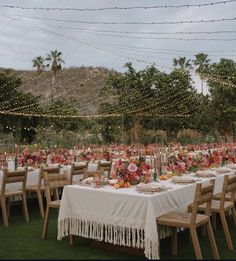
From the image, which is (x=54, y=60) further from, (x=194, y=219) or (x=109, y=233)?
(x=194, y=219)

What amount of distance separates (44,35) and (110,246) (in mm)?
8733

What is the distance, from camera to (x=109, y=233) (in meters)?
4.89

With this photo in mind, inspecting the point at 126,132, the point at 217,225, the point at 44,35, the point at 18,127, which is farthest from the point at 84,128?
the point at 217,225

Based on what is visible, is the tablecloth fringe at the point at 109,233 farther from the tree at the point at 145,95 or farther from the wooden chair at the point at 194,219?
the tree at the point at 145,95

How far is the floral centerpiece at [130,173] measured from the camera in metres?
5.19

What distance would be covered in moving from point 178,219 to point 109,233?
0.81m

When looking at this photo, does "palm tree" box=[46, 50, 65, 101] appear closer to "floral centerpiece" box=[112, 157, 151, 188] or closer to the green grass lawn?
the green grass lawn

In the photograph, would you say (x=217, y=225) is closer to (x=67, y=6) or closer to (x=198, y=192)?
(x=198, y=192)

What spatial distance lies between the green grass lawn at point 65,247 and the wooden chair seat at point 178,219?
1.48 ft

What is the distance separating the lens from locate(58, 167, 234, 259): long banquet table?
456 cm

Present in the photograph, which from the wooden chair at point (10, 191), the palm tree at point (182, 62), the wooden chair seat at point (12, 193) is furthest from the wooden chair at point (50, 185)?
the palm tree at point (182, 62)

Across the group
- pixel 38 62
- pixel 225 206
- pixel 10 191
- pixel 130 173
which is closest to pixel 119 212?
pixel 130 173

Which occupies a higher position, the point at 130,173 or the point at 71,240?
the point at 130,173

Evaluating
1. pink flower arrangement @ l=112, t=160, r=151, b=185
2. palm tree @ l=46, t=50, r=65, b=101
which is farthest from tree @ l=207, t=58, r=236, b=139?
pink flower arrangement @ l=112, t=160, r=151, b=185
